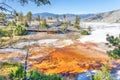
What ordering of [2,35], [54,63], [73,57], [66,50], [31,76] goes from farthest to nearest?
[66,50], [73,57], [54,63], [31,76], [2,35]

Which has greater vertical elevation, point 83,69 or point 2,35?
point 2,35

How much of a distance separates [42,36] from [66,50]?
17570 millimetres

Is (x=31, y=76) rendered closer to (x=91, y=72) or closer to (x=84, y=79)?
(x=84, y=79)

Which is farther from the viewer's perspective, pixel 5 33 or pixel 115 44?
pixel 115 44

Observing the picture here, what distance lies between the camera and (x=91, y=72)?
45000 millimetres

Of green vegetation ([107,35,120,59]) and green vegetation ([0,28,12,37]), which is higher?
green vegetation ([0,28,12,37])

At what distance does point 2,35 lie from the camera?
12.4m

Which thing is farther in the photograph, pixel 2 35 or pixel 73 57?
pixel 73 57

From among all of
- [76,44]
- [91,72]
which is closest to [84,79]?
[91,72]

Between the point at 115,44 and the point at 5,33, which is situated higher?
the point at 5,33

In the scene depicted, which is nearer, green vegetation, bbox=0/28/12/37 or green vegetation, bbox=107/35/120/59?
green vegetation, bbox=0/28/12/37

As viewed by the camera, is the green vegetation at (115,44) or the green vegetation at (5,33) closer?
the green vegetation at (5,33)

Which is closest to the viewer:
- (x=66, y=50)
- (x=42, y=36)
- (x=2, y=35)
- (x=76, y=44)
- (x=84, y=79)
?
(x=2, y=35)

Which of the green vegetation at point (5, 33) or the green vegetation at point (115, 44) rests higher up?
the green vegetation at point (5, 33)
